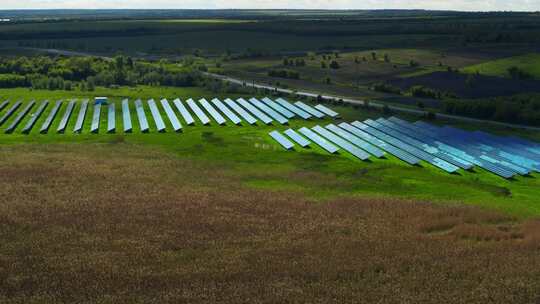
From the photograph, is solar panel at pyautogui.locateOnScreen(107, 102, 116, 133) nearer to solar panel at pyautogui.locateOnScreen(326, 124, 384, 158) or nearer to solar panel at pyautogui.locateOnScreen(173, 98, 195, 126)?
solar panel at pyautogui.locateOnScreen(173, 98, 195, 126)

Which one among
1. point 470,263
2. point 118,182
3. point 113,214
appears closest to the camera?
point 470,263

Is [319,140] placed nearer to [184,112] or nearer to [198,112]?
[198,112]

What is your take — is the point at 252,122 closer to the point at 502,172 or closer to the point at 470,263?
the point at 502,172

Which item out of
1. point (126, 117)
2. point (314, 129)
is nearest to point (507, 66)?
point (314, 129)

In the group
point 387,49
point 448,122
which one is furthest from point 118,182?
point 387,49

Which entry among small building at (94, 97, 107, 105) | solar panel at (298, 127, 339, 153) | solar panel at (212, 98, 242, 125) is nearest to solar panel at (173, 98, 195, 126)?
solar panel at (212, 98, 242, 125)

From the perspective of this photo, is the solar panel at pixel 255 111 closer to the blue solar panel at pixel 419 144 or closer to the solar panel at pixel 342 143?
the solar panel at pixel 342 143
